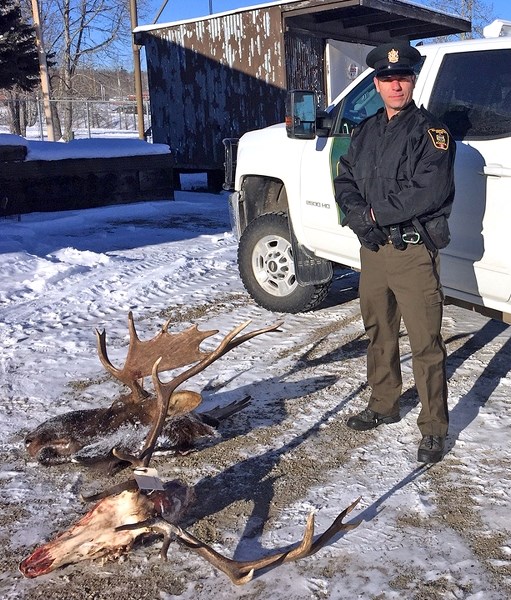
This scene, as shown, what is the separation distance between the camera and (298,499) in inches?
130


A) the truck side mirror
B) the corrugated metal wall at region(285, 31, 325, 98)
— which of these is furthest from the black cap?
the corrugated metal wall at region(285, 31, 325, 98)

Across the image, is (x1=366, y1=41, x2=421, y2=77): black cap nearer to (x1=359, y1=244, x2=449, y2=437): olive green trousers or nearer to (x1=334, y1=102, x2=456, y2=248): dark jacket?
(x1=334, y1=102, x2=456, y2=248): dark jacket

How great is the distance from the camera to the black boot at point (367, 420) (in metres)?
4.02

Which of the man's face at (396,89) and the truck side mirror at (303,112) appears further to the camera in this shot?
the truck side mirror at (303,112)

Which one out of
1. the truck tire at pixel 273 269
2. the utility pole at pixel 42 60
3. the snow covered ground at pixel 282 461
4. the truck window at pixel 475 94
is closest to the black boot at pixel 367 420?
the snow covered ground at pixel 282 461

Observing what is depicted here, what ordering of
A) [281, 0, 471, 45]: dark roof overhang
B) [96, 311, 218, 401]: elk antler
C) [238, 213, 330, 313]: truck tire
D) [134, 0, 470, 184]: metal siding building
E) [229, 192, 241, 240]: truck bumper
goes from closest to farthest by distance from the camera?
[96, 311, 218, 401]: elk antler → [238, 213, 330, 313]: truck tire → [229, 192, 241, 240]: truck bumper → [281, 0, 471, 45]: dark roof overhang → [134, 0, 470, 184]: metal siding building

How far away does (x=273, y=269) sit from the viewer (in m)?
6.23

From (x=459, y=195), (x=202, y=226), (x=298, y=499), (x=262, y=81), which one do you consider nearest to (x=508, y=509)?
(x=298, y=499)

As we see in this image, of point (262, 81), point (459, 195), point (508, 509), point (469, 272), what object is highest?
point (262, 81)

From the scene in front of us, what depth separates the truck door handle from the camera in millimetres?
3977

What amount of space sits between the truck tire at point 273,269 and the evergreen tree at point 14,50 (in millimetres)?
11775

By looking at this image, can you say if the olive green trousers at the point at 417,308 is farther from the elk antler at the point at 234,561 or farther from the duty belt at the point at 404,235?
the elk antler at the point at 234,561

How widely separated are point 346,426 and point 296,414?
12.9 inches

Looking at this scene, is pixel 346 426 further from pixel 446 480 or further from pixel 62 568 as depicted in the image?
pixel 62 568
